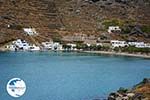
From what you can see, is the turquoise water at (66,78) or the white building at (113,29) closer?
the turquoise water at (66,78)

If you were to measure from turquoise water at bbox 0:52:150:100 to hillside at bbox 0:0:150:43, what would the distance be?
→ 3409 centimetres

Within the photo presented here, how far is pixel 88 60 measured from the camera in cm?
11438

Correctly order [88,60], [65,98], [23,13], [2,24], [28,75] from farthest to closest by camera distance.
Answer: [23,13] < [2,24] < [88,60] < [28,75] < [65,98]

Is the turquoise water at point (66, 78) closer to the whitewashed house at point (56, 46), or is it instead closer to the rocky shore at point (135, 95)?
the rocky shore at point (135, 95)

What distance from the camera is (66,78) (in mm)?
75188

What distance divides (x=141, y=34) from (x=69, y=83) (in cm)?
9735

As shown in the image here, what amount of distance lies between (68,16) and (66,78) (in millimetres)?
91486

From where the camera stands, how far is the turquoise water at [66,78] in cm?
5403

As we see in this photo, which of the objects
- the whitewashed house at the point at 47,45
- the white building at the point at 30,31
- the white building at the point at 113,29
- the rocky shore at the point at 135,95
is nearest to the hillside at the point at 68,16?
the white building at the point at 30,31

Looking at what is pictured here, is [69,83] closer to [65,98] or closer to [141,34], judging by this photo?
[65,98]

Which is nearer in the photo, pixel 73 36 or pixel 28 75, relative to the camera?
pixel 28 75

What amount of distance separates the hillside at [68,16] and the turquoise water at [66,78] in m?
34.1

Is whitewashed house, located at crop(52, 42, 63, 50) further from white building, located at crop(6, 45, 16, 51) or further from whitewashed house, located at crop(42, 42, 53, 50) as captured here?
white building, located at crop(6, 45, 16, 51)

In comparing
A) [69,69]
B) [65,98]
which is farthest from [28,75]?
[65,98]
